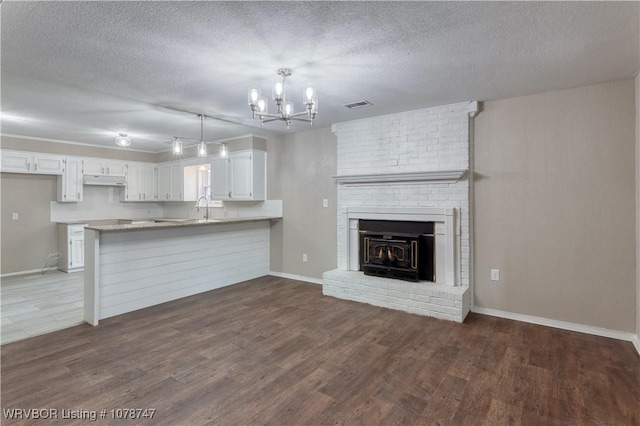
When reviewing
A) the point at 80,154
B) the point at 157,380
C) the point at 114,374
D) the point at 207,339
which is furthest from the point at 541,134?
the point at 80,154

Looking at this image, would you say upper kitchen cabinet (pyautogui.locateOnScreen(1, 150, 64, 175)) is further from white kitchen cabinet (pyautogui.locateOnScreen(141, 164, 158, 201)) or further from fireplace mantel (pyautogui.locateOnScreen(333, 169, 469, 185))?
fireplace mantel (pyautogui.locateOnScreen(333, 169, 469, 185))

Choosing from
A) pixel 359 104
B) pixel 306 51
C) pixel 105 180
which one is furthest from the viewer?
pixel 105 180

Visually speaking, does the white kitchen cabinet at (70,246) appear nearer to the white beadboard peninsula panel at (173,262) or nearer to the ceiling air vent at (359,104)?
the white beadboard peninsula panel at (173,262)

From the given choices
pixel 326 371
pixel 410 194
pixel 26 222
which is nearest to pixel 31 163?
pixel 26 222

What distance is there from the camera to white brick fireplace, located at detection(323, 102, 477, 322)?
377 cm

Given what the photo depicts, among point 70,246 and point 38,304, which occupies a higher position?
point 70,246

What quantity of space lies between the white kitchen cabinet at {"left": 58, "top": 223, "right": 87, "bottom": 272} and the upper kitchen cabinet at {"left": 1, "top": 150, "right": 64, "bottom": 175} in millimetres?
1022

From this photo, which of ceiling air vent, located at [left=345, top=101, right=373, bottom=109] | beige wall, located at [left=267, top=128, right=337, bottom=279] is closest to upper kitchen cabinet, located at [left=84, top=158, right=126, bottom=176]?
beige wall, located at [left=267, top=128, right=337, bottom=279]

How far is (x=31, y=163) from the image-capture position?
5516 millimetres

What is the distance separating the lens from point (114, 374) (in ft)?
7.96

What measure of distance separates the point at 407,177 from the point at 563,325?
230 centimetres

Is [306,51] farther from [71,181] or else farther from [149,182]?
[149,182]

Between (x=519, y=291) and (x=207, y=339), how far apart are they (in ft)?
11.1

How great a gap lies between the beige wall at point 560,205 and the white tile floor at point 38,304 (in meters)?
4.83
